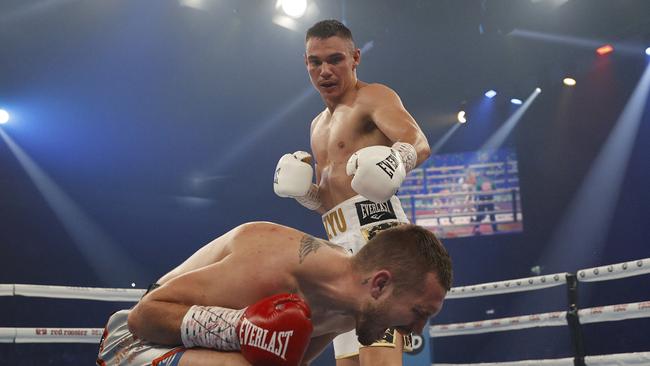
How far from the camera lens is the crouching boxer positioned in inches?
59.1

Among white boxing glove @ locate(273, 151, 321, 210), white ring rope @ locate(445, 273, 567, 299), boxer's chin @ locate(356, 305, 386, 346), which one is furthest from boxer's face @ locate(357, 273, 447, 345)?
white ring rope @ locate(445, 273, 567, 299)

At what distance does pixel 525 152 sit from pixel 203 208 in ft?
14.7

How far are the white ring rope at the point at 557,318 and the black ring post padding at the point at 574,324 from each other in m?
0.03

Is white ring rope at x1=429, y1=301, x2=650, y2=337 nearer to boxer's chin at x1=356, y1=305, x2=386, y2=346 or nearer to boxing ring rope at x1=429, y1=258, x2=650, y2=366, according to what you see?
boxing ring rope at x1=429, y1=258, x2=650, y2=366

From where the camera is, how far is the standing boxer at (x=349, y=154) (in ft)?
7.43

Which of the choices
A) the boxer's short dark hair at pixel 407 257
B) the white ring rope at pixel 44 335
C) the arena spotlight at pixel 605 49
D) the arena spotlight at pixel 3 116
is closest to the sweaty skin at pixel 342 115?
the boxer's short dark hair at pixel 407 257

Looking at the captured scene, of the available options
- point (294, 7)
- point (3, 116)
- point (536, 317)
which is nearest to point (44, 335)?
point (536, 317)

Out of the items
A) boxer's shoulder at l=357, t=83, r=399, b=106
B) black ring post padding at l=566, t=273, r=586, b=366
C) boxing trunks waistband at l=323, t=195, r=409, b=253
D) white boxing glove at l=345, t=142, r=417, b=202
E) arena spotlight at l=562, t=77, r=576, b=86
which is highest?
arena spotlight at l=562, t=77, r=576, b=86

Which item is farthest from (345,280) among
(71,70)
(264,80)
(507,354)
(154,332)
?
(507,354)

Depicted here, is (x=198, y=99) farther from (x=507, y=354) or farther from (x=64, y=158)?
(x=507, y=354)

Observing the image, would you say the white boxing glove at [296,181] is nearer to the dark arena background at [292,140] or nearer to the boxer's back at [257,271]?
the boxer's back at [257,271]

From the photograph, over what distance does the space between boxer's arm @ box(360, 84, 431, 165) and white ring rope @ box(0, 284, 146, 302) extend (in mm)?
1807

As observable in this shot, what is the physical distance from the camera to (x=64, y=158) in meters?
7.17

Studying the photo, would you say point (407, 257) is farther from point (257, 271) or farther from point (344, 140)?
point (344, 140)
